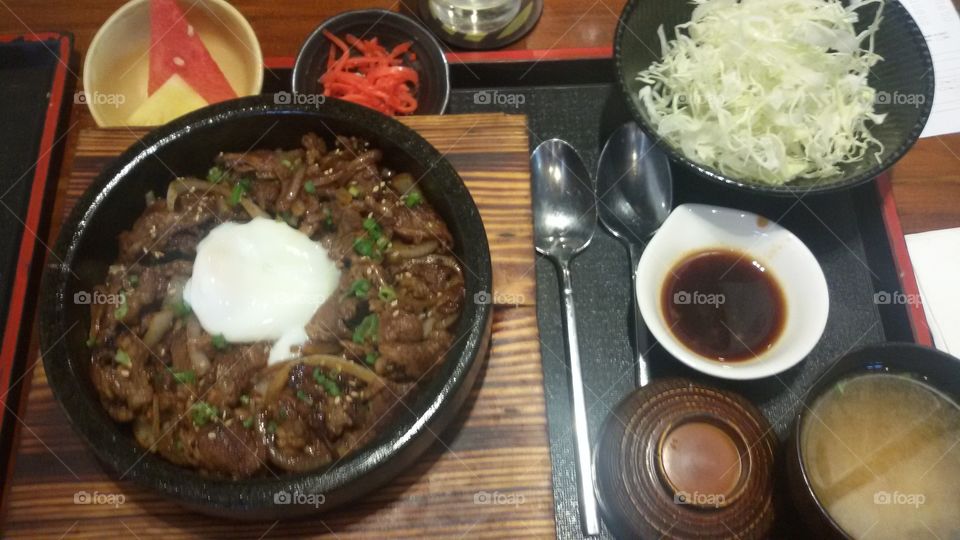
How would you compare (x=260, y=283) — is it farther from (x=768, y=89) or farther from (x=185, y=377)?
(x=768, y=89)

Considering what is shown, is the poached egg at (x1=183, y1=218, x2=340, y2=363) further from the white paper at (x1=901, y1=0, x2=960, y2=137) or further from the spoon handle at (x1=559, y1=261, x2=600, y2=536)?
the white paper at (x1=901, y1=0, x2=960, y2=137)

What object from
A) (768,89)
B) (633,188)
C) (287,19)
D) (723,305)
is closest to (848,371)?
(723,305)

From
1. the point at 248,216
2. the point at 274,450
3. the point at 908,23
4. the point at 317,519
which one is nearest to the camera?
the point at 274,450

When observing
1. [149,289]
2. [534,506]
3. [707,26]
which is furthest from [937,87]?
[149,289]

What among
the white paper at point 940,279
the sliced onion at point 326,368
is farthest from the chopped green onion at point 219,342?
the white paper at point 940,279

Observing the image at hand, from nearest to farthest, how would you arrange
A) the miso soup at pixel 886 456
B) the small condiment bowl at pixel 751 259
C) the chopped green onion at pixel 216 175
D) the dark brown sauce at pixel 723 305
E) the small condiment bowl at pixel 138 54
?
1. the miso soup at pixel 886 456
2. the chopped green onion at pixel 216 175
3. the small condiment bowl at pixel 751 259
4. the dark brown sauce at pixel 723 305
5. the small condiment bowl at pixel 138 54

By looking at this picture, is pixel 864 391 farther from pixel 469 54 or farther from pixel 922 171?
pixel 469 54

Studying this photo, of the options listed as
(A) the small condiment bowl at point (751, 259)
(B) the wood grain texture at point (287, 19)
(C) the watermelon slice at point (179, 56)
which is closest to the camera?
(A) the small condiment bowl at point (751, 259)

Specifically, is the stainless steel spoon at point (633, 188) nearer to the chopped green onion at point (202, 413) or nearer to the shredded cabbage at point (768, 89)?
the shredded cabbage at point (768, 89)
